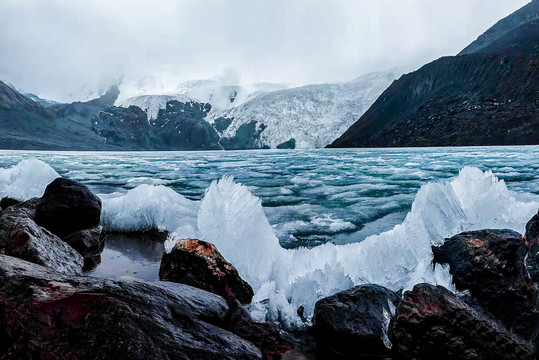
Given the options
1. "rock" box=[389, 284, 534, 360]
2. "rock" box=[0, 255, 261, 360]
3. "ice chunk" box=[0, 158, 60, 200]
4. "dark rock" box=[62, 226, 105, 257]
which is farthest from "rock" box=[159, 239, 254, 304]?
"ice chunk" box=[0, 158, 60, 200]

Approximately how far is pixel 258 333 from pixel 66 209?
581 centimetres

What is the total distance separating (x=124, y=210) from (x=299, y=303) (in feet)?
21.6

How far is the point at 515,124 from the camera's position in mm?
107625

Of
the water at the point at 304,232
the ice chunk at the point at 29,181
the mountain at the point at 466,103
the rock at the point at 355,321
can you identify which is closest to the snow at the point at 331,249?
the water at the point at 304,232

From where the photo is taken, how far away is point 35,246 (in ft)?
15.8

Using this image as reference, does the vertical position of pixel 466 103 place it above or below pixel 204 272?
above

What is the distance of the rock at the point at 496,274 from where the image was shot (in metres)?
3.96

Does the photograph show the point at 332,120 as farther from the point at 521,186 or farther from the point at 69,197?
the point at 69,197

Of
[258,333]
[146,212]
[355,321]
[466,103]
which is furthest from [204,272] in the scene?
[466,103]

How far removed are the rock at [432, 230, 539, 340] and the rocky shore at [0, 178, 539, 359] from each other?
16 mm

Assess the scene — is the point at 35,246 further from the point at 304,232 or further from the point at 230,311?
the point at 304,232

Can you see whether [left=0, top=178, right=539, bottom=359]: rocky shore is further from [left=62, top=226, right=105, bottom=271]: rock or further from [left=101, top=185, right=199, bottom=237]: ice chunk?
[left=101, top=185, right=199, bottom=237]: ice chunk

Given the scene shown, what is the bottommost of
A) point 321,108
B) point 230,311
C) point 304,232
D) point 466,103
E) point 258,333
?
point 304,232

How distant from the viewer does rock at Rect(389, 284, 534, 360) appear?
11.5ft
